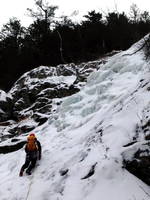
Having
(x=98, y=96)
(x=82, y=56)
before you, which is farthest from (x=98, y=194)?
(x=82, y=56)

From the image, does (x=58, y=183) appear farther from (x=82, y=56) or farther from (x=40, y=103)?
(x=82, y=56)

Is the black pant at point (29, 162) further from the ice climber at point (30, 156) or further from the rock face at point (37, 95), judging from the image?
the rock face at point (37, 95)

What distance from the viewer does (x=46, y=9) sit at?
1288 inches

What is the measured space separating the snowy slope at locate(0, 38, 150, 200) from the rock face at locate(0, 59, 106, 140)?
4166 millimetres

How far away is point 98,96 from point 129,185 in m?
7.40

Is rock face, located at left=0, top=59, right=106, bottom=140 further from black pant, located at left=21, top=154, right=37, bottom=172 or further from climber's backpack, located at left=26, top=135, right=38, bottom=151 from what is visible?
black pant, located at left=21, top=154, right=37, bottom=172

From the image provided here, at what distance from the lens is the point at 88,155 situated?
872 cm

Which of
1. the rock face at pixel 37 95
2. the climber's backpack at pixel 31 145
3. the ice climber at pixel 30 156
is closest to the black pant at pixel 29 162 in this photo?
the ice climber at pixel 30 156

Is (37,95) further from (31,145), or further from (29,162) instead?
(29,162)

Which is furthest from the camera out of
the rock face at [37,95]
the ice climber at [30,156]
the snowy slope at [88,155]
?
the rock face at [37,95]

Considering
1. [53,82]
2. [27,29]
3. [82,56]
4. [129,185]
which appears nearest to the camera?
[129,185]

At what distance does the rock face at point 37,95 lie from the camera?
Result: 18.6 m

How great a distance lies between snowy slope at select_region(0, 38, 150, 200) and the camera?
280 inches

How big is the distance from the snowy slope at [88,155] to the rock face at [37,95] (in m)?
4.17
